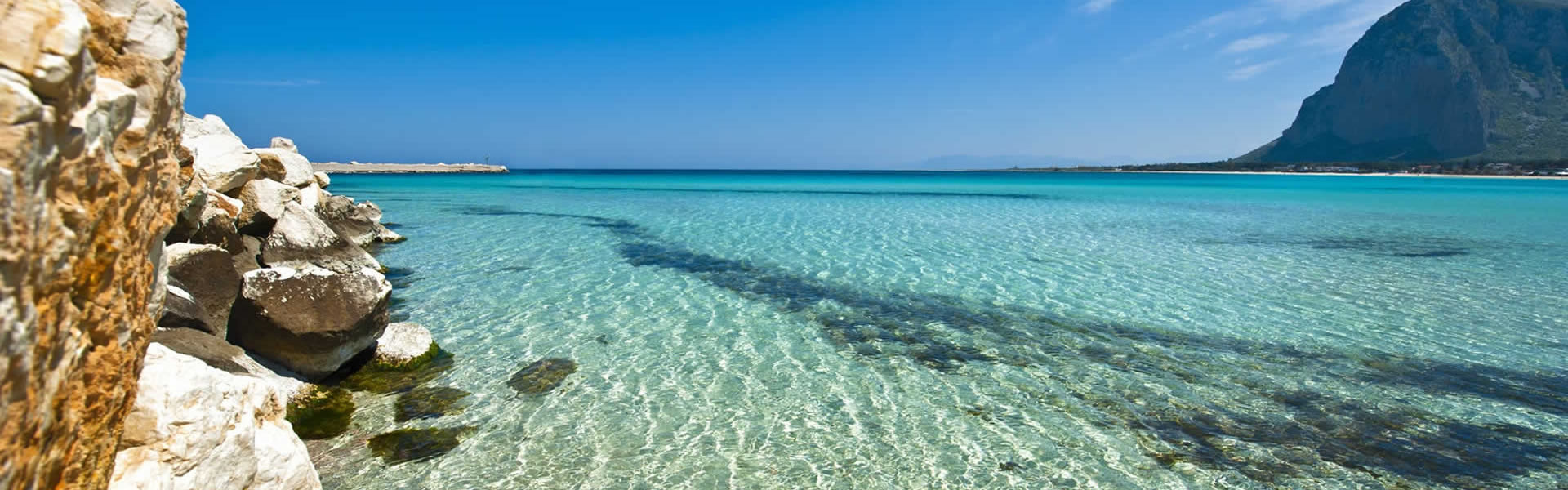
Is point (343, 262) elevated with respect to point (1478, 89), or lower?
lower

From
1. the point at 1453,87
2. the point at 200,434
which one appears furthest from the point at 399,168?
the point at 1453,87

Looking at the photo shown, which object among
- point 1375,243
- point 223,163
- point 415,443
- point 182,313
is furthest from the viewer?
point 1375,243

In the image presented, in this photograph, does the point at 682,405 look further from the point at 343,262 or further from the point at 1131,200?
the point at 1131,200

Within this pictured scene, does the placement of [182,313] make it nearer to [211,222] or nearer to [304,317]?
[304,317]

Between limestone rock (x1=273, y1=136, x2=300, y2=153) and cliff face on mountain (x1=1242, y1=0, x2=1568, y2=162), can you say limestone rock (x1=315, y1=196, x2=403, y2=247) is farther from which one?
cliff face on mountain (x1=1242, y1=0, x2=1568, y2=162)

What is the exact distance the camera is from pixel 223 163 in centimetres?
1117

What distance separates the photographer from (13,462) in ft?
7.21

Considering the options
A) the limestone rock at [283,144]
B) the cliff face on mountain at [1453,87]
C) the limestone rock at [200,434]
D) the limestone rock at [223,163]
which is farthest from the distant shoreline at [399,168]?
the cliff face on mountain at [1453,87]

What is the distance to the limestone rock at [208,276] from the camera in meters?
7.39

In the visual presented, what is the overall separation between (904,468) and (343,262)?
9.73 meters

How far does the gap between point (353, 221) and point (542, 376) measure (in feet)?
42.0

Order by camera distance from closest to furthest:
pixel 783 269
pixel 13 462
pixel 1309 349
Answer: pixel 13 462 < pixel 1309 349 < pixel 783 269

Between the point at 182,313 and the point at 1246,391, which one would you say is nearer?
the point at 182,313

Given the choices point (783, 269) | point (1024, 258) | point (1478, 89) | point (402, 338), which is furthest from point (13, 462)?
point (1478, 89)
